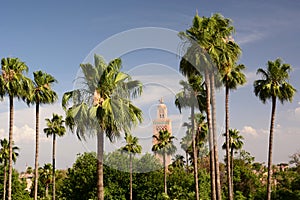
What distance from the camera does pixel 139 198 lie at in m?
55.1

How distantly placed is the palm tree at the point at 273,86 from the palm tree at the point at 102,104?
19.2 m

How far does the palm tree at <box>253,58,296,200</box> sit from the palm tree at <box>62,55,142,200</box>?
1923 centimetres

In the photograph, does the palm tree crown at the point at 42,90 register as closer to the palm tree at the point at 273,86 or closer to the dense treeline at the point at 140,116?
the dense treeline at the point at 140,116

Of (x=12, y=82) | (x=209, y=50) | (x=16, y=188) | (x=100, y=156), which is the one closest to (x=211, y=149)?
(x=209, y=50)

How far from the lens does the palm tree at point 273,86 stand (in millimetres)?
32656

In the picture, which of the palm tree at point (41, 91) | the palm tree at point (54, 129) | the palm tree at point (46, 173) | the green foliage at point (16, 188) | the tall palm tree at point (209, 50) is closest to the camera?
the tall palm tree at point (209, 50)

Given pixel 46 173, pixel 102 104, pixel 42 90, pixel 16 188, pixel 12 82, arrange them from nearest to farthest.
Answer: pixel 102 104, pixel 12 82, pixel 42 90, pixel 16 188, pixel 46 173

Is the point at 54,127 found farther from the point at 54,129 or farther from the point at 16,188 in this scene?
the point at 16,188

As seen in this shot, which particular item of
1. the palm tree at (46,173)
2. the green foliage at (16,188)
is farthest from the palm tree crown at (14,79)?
the palm tree at (46,173)

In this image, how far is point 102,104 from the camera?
15.2m

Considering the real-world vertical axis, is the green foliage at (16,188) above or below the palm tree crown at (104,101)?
below

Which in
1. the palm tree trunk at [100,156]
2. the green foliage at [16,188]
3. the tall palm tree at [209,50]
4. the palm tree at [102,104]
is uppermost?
the tall palm tree at [209,50]

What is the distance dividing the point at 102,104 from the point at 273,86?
2094 centimetres

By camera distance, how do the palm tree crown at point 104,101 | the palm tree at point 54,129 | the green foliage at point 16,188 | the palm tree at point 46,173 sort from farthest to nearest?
the palm tree at point 46,173 → the green foliage at point 16,188 → the palm tree at point 54,129 → the palm tree crown at point 104,101
